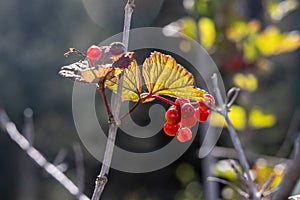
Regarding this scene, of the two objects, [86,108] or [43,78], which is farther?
[43,78]

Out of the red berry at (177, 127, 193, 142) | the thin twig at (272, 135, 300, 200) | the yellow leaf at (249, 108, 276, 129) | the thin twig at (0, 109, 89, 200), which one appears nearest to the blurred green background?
the yellow leaf at (249, 108, 276, 129)

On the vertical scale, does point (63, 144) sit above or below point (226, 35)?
below

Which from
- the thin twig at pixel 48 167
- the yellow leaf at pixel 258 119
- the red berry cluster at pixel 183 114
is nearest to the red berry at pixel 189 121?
the red berry cluster at pixel 183 114

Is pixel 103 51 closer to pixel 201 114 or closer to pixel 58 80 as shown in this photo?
pixel 201 114

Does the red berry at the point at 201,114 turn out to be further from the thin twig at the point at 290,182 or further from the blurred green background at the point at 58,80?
the blurred green background at the point at 58,80

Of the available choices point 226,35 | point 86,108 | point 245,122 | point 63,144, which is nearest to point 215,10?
point 226,35

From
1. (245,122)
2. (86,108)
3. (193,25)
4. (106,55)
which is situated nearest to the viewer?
(106,55)

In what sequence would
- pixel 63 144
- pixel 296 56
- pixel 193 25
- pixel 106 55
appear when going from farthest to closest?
pixel 296 56 → pixel 63 144 → pixel 193 25 → pixel 106 55

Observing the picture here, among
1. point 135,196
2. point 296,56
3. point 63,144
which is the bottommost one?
point 135,196

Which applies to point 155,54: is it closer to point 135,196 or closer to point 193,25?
point 193,25
